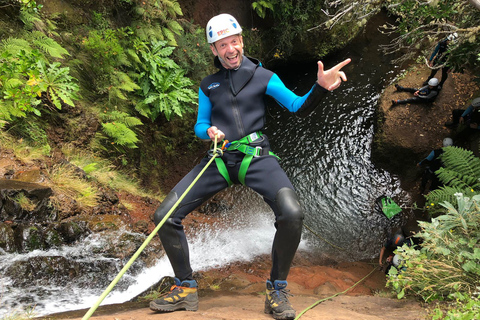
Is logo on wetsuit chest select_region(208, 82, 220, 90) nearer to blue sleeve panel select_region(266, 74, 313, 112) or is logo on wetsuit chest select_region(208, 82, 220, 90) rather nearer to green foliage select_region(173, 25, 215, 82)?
blue sleeve panel select_region(266, 74, 313, 112)

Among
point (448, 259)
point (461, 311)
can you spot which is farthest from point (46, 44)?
point (461, 311)

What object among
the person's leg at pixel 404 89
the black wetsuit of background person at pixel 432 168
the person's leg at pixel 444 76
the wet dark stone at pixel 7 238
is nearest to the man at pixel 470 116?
the person's leg at pixel 444 76

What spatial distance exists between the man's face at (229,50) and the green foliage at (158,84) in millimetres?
4200

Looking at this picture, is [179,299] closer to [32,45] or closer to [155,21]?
[32,45]

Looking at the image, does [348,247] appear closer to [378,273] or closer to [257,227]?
[378,273]

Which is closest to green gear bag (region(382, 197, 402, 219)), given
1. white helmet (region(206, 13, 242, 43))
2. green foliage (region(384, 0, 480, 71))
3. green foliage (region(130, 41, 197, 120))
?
green foliage (region(384, 0, 480, 71))

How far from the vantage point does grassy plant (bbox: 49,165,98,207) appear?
5949mm

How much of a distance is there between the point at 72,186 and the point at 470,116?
1006 cm

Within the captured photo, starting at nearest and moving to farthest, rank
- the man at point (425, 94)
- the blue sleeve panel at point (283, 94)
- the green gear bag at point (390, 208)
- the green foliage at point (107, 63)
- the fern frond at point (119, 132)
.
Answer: the blue sleeve panel at point (283, 94) < the fern frond at point (119, 132) < the green foliage at point (107, 63) < the green gear bag at point (390, 208) < the man at point (425, 94)

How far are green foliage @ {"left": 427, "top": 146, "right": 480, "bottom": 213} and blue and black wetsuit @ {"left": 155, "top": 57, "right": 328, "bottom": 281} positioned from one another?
193 inches

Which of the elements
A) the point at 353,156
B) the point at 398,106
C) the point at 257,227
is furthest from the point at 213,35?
the point at 398,106

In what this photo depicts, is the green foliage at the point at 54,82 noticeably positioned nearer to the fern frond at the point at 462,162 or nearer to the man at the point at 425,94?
the fern frond at the point at 462,162

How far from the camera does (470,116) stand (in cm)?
939

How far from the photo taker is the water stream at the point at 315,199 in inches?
190
